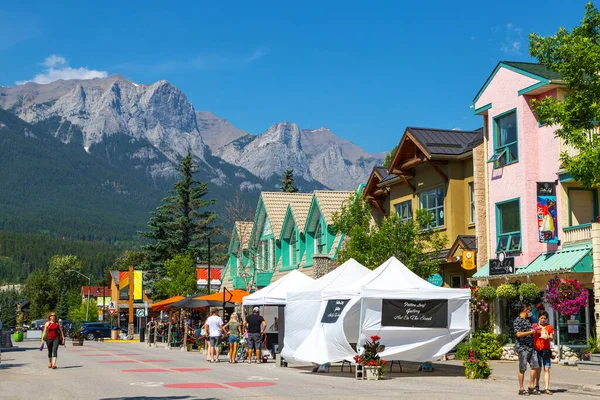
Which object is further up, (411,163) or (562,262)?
(411,163)

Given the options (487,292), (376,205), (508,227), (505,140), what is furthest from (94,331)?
(505,140)

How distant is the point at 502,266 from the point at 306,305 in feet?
26.4

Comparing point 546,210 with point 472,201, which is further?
point 472,201

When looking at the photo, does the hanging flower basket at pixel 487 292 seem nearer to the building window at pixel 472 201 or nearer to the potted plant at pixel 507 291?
the potted plant at pixel 507 291

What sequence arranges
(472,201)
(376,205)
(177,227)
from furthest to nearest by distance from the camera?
(177,227), (376,205), (472,201)

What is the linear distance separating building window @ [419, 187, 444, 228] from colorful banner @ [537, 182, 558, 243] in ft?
21.1

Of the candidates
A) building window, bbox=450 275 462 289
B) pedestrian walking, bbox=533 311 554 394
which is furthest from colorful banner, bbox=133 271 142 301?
pedestrian walking, bbox=533 311 554 394

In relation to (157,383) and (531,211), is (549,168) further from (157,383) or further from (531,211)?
(157,383)

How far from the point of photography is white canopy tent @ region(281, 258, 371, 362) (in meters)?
24.1

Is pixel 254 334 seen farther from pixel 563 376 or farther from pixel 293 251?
pixel 293 251

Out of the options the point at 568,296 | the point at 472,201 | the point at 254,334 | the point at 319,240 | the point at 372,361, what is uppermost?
the point at 472,201

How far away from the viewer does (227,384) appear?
19250 millimetres

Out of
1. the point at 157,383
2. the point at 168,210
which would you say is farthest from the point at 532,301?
the point at 168,210

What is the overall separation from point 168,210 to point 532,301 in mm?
53053
